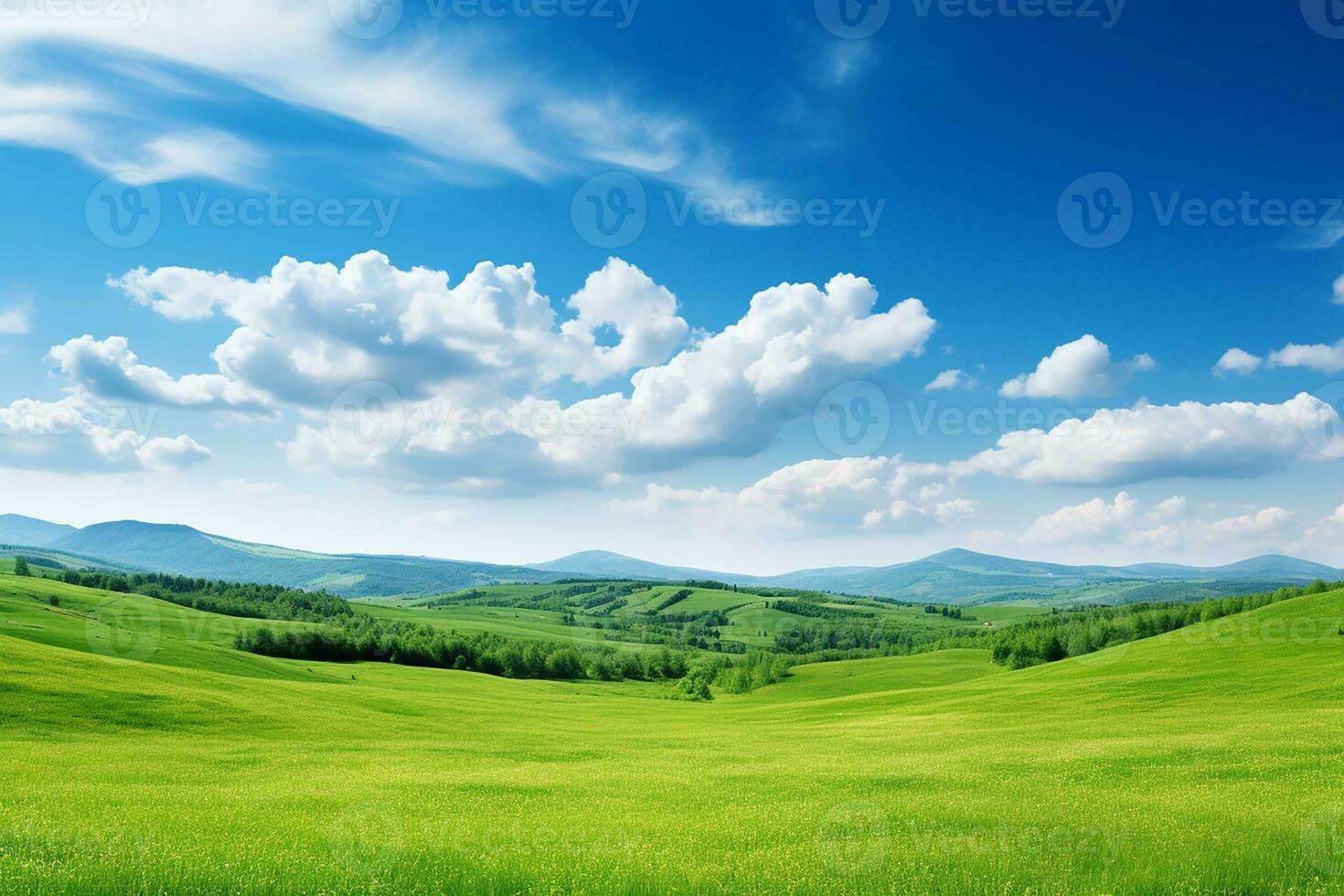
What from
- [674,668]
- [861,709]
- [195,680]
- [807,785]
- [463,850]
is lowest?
[674,668]

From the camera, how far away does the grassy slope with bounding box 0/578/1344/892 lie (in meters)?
13.0

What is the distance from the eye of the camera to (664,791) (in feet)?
78.4

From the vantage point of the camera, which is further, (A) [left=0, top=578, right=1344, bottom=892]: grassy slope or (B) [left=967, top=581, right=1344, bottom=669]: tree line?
(B) [left=967, top=581, right=1344, bottom=669]: tree line

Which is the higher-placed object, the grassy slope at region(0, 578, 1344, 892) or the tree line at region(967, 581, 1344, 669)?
the grassy slope at region(0, 578, 1344, 892)

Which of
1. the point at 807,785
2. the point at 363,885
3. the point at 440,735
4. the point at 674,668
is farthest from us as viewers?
the point at 674,668

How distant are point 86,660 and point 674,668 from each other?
141600 mm

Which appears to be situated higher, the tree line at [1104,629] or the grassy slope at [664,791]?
the grassy slope at [664,791]

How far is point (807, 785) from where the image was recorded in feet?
80.3

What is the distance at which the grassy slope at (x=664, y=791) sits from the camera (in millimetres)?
12953

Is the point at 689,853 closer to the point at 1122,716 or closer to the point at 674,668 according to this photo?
the point at 1122,716

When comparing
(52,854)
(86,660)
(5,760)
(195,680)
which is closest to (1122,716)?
(52,854)

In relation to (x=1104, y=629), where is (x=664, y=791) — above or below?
above

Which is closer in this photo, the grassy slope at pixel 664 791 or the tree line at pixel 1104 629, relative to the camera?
the grassy slope at pixel 664 791

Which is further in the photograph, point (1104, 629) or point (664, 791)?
point (1104, 629)
